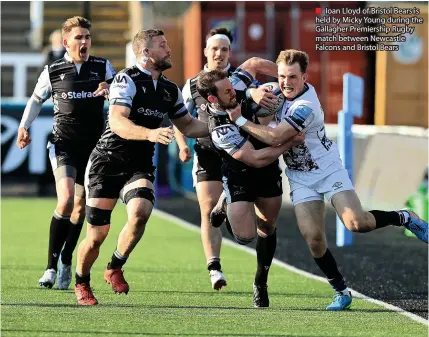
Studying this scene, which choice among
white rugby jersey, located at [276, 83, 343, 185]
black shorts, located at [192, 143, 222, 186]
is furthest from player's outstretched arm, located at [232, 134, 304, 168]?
black shorts, located at [192, 143, 222, 186]

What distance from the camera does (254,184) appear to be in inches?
400

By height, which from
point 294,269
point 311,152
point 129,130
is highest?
point 129,130

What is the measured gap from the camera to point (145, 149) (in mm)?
10203

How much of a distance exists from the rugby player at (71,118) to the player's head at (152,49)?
1.40 m

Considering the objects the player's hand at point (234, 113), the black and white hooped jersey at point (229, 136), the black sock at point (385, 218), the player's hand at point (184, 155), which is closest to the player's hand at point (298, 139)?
the black and white hooped jersey at point (229, 136)

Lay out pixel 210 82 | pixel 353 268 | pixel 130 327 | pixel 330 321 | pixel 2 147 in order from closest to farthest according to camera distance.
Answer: pixel 130 327, pixel 330 321, pixel 210 82, pixel 353 268, pixel 2 147

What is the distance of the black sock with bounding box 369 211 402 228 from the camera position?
10188 millimetres

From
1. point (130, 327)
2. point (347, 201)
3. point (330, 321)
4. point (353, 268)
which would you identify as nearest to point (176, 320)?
point (130, 327)

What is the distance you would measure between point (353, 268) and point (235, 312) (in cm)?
400

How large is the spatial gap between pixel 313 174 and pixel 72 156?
247cm

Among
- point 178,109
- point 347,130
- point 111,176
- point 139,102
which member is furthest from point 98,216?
point 347,130

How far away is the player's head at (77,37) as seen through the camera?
36.9 feet

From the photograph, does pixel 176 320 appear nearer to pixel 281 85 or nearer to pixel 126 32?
pixel 281 85

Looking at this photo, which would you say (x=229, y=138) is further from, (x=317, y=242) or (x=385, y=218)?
(x=385, y=218)
